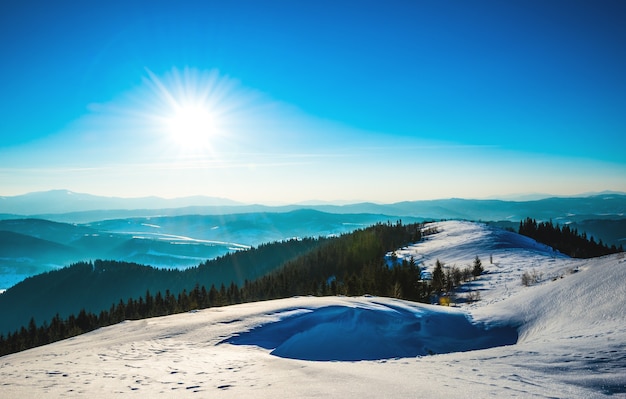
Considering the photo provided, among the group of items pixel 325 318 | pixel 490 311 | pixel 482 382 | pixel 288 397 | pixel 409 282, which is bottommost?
pixel 409 282

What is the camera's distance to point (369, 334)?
45.2 ft

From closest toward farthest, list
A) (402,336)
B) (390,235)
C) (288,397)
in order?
1. (288,397)
2. (402,336)
3. (390,235)

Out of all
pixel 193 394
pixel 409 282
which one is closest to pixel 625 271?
pixel 193 394

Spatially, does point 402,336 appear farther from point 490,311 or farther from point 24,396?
point 24,396

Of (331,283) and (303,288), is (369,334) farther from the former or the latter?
(303,288)

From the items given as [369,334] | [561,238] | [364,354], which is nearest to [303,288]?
[369,334]

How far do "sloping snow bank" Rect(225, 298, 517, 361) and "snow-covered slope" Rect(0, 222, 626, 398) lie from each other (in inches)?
2.2

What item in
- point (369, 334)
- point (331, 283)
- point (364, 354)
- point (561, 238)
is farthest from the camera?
point (561, 238)

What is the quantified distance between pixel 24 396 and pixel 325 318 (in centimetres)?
1012

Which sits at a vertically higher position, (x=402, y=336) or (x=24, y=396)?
(x=24, y=396)

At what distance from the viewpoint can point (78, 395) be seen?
719 centimetres

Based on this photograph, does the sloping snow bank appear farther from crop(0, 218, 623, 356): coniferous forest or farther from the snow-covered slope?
crop(0, 218, 623, 356): coniferous forest

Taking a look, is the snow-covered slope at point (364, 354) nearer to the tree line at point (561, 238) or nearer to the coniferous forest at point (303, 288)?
the coniferous forest at point (303, 288)

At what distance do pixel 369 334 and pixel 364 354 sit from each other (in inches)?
55.4
